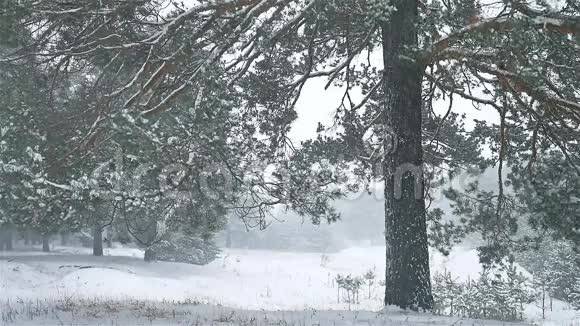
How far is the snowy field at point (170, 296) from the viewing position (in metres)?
6.24

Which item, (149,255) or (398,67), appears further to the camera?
(149,255)

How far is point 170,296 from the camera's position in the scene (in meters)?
20.2

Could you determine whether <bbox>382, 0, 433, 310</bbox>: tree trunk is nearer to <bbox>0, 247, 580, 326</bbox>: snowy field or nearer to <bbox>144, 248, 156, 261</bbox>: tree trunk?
<bbox>0, 247, 580, 326</bbox>: snowy field

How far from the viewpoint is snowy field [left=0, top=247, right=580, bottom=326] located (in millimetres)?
6238

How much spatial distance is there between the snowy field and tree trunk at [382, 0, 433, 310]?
21.5 inches

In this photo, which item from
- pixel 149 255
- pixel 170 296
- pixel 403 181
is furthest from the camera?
pixel 149 255

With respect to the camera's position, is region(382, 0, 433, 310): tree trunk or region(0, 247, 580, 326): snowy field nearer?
region(0, 247, 580, 326): snowy field

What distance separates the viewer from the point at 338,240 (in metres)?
83.2

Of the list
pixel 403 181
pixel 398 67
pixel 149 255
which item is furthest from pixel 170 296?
pixel 398 67

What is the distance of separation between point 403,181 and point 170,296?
15.7m

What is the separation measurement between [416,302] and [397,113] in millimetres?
2973

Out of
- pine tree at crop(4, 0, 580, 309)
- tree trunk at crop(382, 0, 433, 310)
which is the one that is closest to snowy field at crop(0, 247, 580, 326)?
tree trunk at crop(382, 0, 433, 310)

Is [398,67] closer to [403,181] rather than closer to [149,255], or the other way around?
[403,181]

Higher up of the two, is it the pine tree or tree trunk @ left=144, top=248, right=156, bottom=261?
the pine tree
